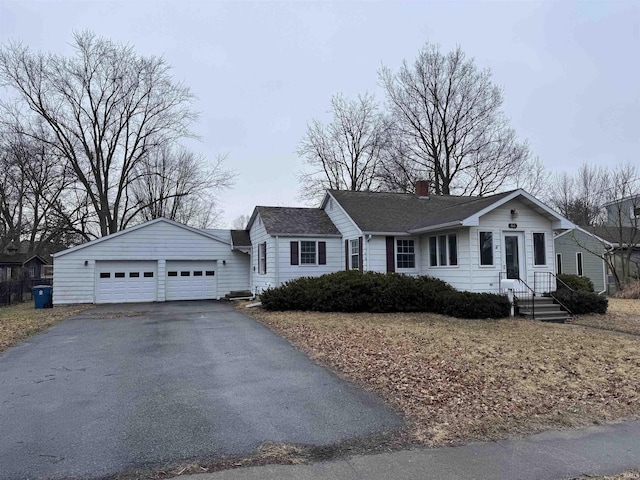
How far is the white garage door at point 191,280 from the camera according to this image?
21812 mm

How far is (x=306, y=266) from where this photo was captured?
18953mm


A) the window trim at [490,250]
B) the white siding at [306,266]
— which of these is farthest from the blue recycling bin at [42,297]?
the window trim at [490,250]

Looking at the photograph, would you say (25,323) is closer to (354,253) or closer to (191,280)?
(191,280)

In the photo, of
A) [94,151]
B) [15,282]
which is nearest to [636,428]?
[15,282]

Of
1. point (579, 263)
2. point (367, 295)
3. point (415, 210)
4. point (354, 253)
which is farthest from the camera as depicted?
point (579, 263)

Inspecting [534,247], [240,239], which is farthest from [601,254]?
[240,239]

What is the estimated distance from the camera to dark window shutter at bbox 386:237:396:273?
56.7 feet

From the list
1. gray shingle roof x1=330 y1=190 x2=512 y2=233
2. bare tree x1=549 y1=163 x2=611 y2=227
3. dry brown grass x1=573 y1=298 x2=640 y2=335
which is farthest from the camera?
bare tree x1=549 y1=163 x2=611 y2=227

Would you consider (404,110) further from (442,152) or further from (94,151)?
(94,151)

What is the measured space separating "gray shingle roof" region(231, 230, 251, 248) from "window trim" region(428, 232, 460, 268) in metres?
10.2

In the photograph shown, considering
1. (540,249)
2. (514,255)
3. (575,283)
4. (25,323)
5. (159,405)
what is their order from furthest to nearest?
1. (575,283)
2. (540,249)
3. (514,255)
4. (25,323)
5. (159,405)

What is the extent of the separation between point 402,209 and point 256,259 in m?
7.67

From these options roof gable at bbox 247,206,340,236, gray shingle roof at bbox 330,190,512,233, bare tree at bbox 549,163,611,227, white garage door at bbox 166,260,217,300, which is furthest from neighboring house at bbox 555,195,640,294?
white garage door at bbox 166,260,217,300

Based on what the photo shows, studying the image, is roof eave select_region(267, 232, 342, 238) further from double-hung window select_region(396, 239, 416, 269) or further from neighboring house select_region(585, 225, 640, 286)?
neighboring house select_region(585, 225, 640, 286)
